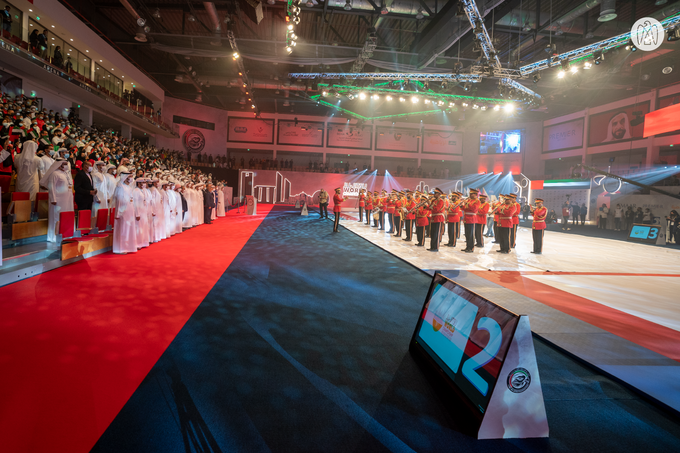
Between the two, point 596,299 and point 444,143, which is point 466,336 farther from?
point 444,143

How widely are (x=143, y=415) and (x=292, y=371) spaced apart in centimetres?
97

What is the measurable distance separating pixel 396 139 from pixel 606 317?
88.6 ft

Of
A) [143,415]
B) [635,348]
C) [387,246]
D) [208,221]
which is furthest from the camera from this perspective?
[208,221]

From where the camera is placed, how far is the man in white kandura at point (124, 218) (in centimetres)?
630

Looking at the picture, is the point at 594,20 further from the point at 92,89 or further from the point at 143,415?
the point at 92,89

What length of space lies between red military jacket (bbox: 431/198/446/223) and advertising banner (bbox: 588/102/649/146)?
18.0 m

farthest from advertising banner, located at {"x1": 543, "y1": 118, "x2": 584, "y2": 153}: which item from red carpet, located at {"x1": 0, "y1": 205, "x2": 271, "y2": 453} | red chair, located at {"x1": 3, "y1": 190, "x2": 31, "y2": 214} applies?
red chair, located at {"x1": 3, "y1": 190, "x2": 31, "y2": 214}

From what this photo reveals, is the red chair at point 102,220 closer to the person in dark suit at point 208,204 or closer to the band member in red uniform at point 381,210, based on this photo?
the person in dark suit at point 208,204

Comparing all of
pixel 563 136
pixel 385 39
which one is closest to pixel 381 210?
pixel 385 39

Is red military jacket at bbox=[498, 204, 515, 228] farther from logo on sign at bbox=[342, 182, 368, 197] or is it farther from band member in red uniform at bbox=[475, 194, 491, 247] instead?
logo on sign at bbox=[342, 182, 368, 197]

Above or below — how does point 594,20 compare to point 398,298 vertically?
above

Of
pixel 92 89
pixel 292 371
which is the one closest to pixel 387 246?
pixel 292 371

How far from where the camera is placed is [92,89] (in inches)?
584

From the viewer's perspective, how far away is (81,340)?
9.21ft
